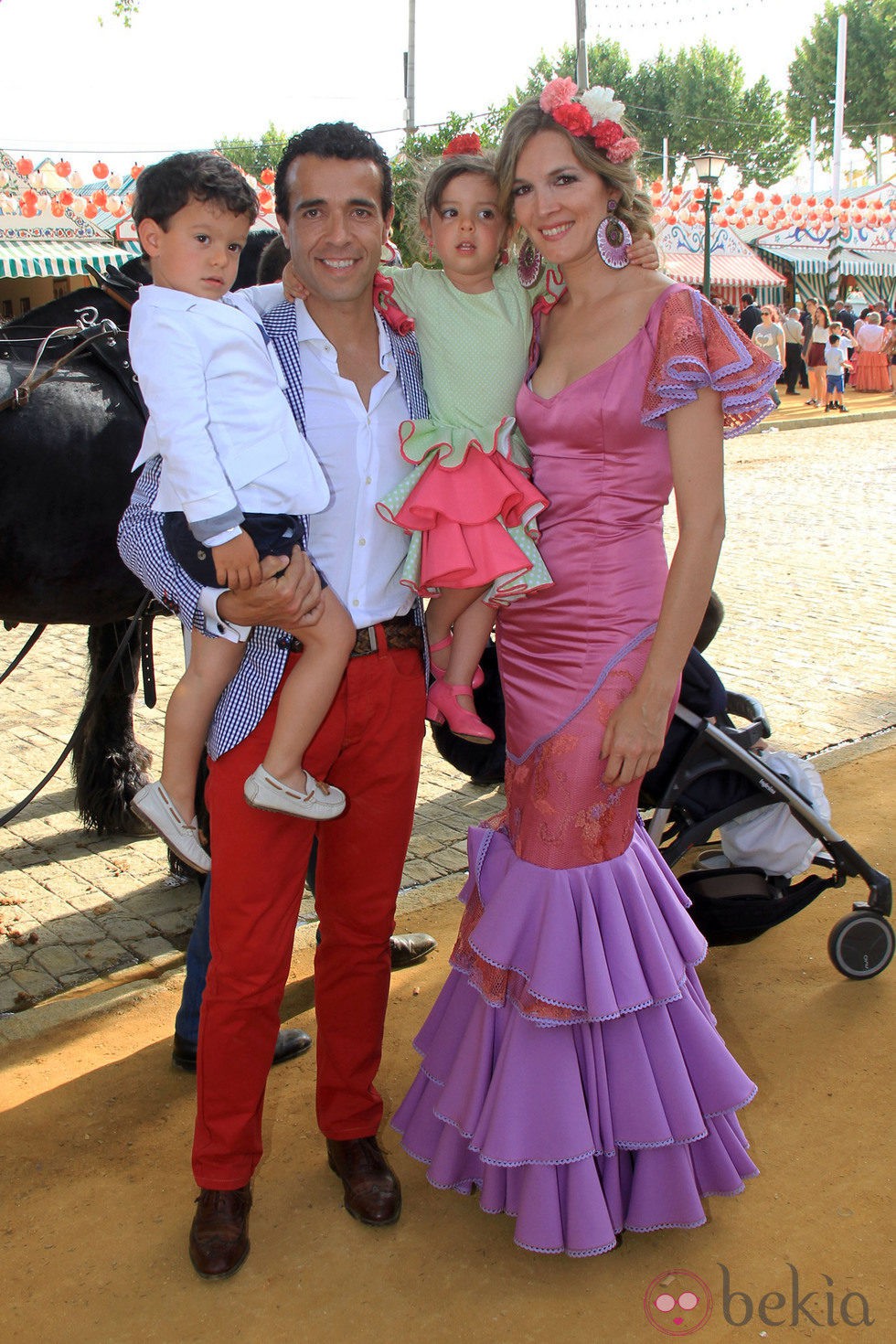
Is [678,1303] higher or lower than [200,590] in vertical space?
lower

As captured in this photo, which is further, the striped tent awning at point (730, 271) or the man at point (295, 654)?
the striped tent awning at point (730, 271)

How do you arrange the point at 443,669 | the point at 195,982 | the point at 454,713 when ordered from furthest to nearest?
the point at 195,982 → the point at 443,669 → the point at 454,713

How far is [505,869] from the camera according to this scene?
2.62 meters

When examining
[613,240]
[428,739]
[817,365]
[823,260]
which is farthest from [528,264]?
[823,260]

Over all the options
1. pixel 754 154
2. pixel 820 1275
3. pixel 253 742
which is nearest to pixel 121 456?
pixel 253 742

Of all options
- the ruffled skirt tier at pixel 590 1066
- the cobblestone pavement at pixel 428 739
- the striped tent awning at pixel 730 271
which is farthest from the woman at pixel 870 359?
the ruffled skirt tier at pixel 590 1066

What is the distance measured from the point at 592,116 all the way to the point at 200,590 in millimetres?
1275

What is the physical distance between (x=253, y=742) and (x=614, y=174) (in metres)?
1.41

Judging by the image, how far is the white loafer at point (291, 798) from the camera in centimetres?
231

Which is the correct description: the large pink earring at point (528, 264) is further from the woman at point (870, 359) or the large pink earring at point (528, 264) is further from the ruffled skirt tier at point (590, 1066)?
A: the woman at point (870, 359)

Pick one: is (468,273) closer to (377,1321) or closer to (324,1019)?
(324,1019)

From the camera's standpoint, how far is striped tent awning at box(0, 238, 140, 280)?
17.6 m

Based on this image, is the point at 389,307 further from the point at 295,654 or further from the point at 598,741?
the point at 598,741

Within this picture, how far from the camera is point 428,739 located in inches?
233
